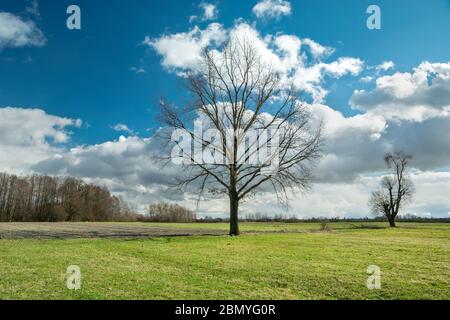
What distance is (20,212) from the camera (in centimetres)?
11569

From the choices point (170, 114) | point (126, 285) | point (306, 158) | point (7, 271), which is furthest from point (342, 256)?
point (170, 114)

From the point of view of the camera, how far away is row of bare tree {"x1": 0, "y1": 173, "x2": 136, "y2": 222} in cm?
11538

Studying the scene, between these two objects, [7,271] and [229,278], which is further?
[7,271]

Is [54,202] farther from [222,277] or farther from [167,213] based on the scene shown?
[222,277]

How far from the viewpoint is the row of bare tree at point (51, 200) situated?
115 m

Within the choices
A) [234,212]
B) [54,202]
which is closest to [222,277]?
[234,212]

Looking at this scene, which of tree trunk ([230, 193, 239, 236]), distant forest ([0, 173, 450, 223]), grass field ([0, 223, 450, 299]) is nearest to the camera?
grass field ([0, 223, 450, 299])

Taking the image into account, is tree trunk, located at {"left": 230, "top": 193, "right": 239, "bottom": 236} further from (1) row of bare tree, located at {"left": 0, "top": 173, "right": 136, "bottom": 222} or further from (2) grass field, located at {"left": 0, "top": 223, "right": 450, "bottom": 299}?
(1) row of bare tree, located at {"left": 0, "top": 173, "right": 136, "bottom": 222}

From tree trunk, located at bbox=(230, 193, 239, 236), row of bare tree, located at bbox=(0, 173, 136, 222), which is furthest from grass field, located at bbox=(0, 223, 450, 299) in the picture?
row of bare tree, located at bbox=(0, 173, 136, 222)

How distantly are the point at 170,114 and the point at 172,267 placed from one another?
22646mm

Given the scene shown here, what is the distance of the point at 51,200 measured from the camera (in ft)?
414
